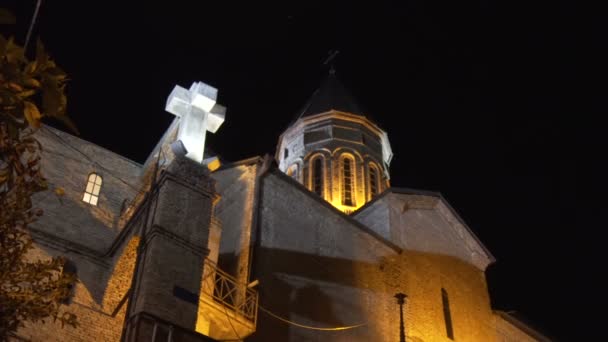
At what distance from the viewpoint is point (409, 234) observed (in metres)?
20.6

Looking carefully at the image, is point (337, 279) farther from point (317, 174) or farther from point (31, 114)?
point (31, 114)

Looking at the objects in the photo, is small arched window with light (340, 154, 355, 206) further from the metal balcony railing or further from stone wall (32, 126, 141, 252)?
the metal balcony railing

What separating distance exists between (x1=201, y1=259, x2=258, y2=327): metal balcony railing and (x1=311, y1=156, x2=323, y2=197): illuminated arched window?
1356 cm

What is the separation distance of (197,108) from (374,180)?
15.0 meters

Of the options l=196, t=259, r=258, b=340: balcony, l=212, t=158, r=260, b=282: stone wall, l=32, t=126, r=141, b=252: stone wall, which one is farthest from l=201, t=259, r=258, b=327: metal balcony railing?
l=32, t=126, r=141, b=252: stone wall

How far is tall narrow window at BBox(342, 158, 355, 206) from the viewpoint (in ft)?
92.2

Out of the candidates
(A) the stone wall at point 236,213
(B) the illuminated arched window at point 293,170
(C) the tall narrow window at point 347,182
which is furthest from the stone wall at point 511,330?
(B) the illuminated arched window at point 293,170

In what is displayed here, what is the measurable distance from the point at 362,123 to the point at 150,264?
66.1 ft

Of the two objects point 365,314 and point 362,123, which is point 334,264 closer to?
point 365,314

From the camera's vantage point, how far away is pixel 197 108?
51.6 ft

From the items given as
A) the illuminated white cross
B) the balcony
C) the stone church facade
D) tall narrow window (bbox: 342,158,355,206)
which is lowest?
the balcony

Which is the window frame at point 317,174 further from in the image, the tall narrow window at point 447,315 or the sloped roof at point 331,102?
the tall narrow window at point 447,315

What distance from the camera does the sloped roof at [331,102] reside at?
3142 cm

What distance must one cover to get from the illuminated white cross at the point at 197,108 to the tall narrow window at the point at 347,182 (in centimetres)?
1281
